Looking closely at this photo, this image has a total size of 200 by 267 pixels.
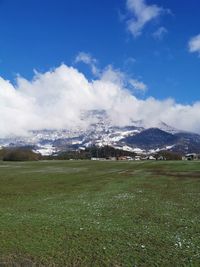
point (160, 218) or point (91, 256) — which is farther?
point (160, 218)

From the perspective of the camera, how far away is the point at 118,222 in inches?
979

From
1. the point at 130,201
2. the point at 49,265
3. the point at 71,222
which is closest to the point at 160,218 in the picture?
the point at 71,222

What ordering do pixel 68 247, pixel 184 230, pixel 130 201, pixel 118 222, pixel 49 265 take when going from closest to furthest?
pixel 49 265, pixel 68 247, pixel 184 230, pixel 118 222, pixel 130 201

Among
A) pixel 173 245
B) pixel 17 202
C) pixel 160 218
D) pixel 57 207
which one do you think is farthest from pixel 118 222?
pixel 17 202

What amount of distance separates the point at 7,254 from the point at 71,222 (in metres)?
7.52

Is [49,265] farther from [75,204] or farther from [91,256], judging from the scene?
[75,204]

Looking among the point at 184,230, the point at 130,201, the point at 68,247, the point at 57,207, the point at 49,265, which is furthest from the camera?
the point at 130,201

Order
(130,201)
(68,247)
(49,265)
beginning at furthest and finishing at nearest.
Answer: (130,201) < (68,247) < (49,265)

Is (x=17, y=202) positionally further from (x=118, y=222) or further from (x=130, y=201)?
(x=118, y=222)

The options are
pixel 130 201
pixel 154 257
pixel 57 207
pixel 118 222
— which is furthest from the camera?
pixel 130 201

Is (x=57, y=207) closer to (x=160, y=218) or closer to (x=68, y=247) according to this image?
(x=160, y=218)

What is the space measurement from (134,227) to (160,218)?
3.64 metres

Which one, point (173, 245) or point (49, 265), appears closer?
point (49, 265)

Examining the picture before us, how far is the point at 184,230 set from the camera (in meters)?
22.5
